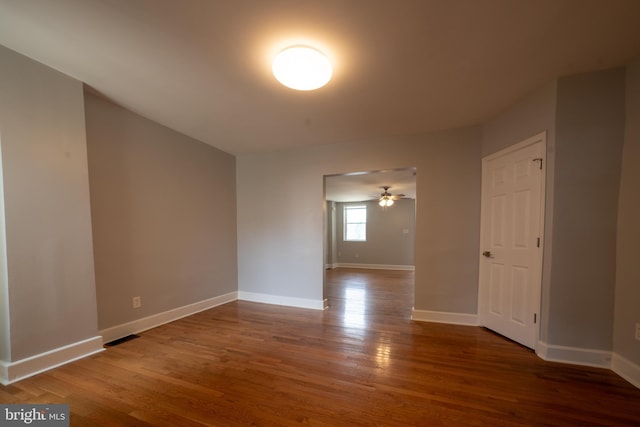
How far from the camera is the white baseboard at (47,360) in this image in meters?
1.97

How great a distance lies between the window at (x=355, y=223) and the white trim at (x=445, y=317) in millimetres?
5267

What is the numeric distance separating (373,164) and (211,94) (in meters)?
2.25

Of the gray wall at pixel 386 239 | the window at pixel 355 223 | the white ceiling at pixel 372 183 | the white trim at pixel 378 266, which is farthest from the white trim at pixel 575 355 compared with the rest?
the window at pixel 355 223

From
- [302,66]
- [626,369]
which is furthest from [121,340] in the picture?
[626,369]

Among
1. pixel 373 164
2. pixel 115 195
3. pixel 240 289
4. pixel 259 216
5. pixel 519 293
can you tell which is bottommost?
pixel 240 289

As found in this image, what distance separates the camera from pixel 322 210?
3.90 m

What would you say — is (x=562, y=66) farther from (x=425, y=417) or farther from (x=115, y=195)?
(x=115, y=195)

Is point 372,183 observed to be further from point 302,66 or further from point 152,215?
point 152,215

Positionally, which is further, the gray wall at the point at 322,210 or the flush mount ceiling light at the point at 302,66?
the gray wall at the point at 322,210

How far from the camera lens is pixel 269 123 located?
124 inches

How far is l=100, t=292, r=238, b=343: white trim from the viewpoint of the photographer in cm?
273

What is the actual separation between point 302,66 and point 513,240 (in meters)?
2.78

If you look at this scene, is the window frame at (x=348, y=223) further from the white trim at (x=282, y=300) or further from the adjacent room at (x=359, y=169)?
the adjacent room at (x=359, y=169)

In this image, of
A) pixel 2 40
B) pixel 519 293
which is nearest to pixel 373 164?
pixel 519 293
